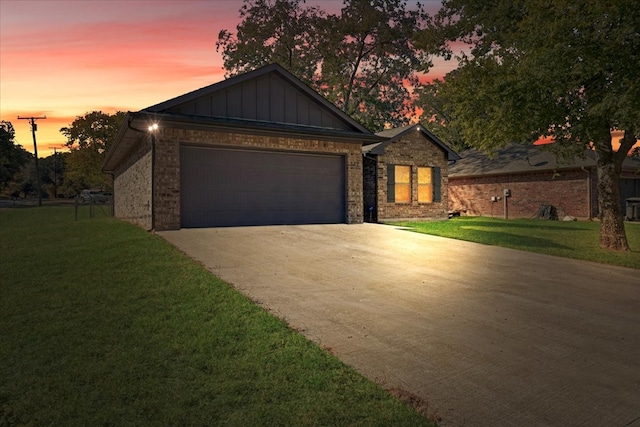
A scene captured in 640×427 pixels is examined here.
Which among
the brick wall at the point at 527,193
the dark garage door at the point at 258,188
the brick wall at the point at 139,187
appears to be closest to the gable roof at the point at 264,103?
the dark garage door at the point at 258,188

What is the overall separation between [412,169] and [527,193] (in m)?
→ 10.3

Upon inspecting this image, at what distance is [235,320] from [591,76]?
31.7ft

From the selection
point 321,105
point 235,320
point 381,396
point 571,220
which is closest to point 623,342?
point 381,396

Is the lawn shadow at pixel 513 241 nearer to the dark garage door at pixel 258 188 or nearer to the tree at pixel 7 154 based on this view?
the dark garage door at pixel 258 188

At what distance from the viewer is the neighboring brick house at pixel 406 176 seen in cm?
1855

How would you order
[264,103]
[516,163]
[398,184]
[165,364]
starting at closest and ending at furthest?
1. [165,364]
2. [264,103]
3. [398,184]
4. [516,163]

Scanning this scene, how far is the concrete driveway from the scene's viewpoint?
11.1ft

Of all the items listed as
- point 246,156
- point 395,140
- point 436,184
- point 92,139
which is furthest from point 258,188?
point 92,139

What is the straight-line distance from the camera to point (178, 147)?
12789mm

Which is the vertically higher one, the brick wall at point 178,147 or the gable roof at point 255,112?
the gable roof at point 255,112

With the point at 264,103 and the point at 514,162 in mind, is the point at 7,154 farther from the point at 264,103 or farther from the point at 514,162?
the point at 514,162

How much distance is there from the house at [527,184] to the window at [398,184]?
7.53 meters

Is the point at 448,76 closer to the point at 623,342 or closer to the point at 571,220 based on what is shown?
the point at 623,342

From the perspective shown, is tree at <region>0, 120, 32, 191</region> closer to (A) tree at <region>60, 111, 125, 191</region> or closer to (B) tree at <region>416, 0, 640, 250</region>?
(A) tree at <region>60, 111, 125, 191</region>
